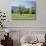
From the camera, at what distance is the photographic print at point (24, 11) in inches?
178

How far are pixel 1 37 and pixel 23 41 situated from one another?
76 centimetres

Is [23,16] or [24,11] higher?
[24,11]

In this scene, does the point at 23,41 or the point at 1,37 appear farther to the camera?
the point at 1,37

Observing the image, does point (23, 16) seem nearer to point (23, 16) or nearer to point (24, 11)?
point (23, 16)

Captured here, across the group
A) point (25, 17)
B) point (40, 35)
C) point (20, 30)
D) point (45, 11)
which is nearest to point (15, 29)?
point (20, 30)

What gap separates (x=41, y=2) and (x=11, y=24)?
3.74 ft

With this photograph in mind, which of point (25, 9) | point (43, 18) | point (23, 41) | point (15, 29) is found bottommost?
point (23, 41)

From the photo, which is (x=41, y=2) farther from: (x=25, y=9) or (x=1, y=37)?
(x=1, y=37)

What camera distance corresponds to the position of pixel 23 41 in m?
4.23

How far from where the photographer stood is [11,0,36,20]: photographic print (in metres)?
4.52

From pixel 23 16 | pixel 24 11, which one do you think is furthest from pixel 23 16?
pixel 24 11

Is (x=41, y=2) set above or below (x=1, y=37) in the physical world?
above

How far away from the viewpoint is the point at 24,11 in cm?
455

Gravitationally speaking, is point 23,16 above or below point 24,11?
below
